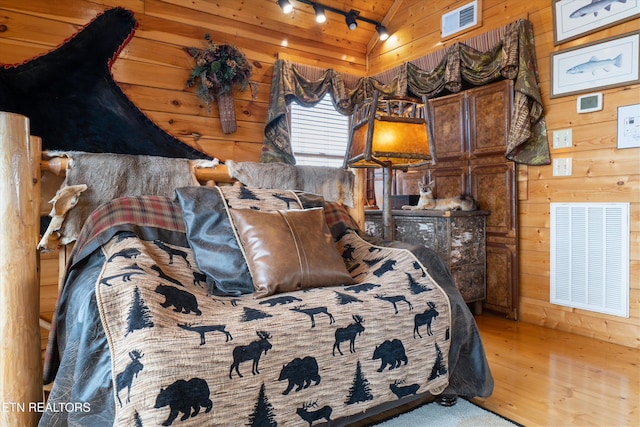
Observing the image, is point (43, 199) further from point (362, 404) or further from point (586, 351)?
point (586, 351)

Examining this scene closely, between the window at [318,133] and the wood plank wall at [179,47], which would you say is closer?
the wood plank wall at [179,47]

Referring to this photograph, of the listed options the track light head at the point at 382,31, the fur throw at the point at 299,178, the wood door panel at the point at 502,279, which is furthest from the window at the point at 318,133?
the wood door panel at the point at 502,279

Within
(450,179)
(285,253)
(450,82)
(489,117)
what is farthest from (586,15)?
(285,253)

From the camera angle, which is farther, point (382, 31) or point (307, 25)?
point (382, 31)

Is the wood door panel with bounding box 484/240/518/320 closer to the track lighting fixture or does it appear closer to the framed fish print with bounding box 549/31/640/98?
the framed fish print with bounding box 549/31/640/98

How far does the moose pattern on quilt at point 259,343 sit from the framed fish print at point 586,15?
2.22 meters

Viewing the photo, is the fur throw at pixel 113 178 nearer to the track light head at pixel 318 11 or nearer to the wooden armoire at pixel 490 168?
the wooden armoire at pixel 490 168

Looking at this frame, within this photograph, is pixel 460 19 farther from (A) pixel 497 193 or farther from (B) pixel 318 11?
(A) pixel 497 193

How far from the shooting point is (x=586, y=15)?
279cm

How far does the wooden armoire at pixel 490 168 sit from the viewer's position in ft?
10.5

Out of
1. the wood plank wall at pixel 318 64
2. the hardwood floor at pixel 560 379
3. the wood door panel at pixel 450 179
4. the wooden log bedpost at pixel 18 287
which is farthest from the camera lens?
the wood door panel at pixel 450 179

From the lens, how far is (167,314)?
1206 millimetres

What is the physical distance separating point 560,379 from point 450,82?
2.42 meters

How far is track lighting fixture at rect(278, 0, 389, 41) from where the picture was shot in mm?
3643
